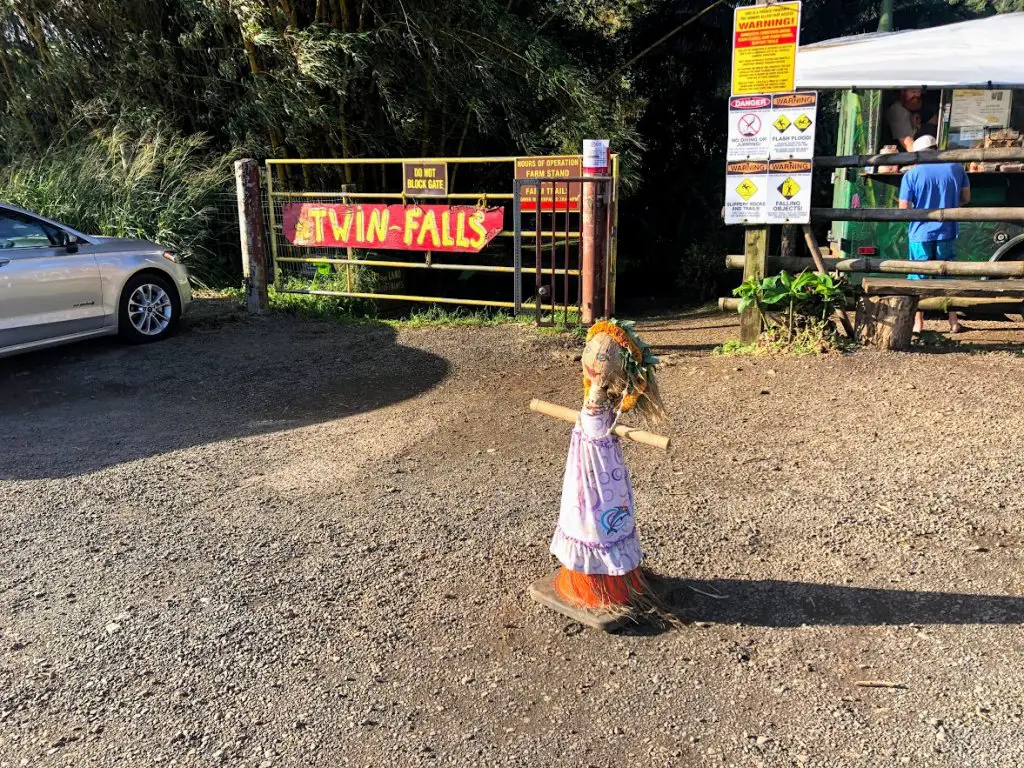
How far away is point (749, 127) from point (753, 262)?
1.12 m

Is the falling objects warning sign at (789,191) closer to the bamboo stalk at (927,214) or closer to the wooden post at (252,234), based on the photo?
the bamboo stalk at (927,214)

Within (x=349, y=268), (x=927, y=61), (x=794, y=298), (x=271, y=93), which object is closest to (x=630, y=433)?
(x=794, y=298)

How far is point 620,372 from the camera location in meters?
3.21

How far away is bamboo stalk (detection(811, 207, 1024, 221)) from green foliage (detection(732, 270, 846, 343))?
1.72 feet

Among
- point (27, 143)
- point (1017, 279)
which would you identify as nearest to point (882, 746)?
point (1017, 279)

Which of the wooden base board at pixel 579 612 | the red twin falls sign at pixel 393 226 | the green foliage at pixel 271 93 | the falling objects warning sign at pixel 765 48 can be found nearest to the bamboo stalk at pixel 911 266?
the falling objects warning sign at pixel 765 48

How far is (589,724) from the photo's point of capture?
2.82m

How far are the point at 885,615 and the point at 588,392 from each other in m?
1.48

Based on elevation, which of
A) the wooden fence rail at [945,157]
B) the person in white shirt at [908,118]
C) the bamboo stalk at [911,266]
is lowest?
the bamboo stalk at [911,266]

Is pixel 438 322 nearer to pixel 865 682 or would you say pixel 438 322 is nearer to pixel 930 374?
pixel 930 374

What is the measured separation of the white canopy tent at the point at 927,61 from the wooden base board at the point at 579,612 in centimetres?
676

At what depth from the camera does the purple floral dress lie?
3309 millimetres

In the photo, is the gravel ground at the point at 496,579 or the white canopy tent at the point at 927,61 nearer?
the gravel ground at the point at 496,579

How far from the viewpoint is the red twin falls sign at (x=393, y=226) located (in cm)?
879
